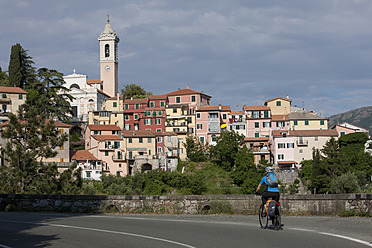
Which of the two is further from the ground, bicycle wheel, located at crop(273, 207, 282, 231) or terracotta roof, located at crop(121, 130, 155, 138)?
terracotta roof, located at crop(121, 130, 155, 138)

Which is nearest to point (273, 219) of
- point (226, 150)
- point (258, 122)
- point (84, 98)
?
point (226, 150)

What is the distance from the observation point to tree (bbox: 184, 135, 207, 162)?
320 ft

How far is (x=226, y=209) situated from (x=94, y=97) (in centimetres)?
10765

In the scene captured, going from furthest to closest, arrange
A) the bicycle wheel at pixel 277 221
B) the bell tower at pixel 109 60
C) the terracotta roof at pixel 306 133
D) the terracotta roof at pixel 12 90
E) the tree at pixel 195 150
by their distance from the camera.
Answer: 1. the bell tower at pixel 109 60
2. the tree at pixel 195 150
3. the terracotta roof at pixel 306 133
4. the terracotta roof at pixel 12 90
5. the bicycle wheel at pixel 277 221

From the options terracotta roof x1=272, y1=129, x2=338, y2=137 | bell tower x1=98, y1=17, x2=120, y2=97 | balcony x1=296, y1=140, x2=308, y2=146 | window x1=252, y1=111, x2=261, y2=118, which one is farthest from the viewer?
bell tower x1=98, y1=17, x2=120, y2=97

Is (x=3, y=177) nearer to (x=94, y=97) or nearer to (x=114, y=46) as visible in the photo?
(x=94, y=97)

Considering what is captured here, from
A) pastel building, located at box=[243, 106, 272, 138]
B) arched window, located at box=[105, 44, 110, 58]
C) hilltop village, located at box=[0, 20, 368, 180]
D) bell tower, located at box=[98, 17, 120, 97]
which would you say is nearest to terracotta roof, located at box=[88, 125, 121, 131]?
hilltop village, located at box=[0, 20, 368, 180]

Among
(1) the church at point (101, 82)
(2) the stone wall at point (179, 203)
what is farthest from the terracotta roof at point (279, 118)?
(2) the stone wall at point (179, 203)

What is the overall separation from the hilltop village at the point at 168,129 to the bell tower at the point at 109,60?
17.2 m

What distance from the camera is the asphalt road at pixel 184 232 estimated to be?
11.7m

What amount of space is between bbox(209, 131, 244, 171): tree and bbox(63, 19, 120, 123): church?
36.2m

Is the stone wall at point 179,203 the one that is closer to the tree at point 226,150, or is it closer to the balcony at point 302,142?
the tree at point 226,150

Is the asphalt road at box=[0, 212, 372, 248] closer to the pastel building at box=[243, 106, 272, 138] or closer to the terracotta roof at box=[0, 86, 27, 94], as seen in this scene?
the terracotta roof at box=[0, 86, 27, 94]

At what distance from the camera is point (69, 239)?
42.1ft
